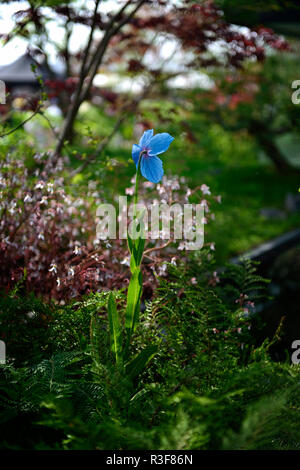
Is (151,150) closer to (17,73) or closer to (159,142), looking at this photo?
(159,142)

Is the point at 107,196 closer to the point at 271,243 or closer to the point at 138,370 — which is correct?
the point at 138,370

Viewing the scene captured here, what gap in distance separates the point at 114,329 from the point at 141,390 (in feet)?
0.89

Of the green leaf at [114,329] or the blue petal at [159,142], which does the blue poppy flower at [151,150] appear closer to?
the blue petal at [159,142]

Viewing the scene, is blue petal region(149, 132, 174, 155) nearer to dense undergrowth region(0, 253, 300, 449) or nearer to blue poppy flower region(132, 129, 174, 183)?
blue poppy flower region(132, 129, 174, 183)

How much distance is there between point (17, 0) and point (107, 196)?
1.66m

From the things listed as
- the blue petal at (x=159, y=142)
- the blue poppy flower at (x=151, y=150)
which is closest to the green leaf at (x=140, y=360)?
the blue poppy flower at (x=151, y=150)

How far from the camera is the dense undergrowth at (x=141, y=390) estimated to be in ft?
4.59

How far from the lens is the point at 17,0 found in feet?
11.6

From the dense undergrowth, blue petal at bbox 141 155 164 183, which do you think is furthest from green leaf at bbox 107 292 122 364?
blue petal at bbox 141 155 164 183

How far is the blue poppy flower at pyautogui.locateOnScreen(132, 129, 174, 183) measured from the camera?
1970 mm

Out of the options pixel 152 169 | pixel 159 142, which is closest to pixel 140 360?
pixel 152 169

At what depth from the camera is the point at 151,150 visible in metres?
1.99

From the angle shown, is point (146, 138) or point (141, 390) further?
point (146, 138)

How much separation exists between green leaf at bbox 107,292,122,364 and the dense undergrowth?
0.11 feet
